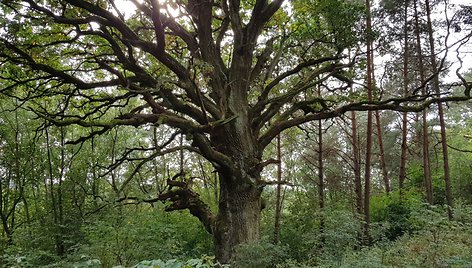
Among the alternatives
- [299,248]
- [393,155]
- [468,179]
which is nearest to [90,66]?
[299,248]

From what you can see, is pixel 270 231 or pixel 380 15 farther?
pixel 270 231

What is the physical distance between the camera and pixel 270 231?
12.2 meters

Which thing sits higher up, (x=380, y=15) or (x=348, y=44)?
(x=380, y=15)

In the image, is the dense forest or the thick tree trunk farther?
the thick tree trunk

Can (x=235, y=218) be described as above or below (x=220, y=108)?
below

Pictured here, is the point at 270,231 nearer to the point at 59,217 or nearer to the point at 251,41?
the point at 251,41

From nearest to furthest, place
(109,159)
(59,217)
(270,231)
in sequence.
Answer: (270,231) < (59,217) < (109,159)

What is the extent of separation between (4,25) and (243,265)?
584 cm

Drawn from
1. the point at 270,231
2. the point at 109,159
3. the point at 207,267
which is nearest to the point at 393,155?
the point at 270,231

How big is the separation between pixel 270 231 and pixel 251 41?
717 cm

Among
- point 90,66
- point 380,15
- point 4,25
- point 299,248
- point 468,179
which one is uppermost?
point 380,15

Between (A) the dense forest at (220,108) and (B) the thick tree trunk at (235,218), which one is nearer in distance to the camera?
(A) the dense forest at (220,108)

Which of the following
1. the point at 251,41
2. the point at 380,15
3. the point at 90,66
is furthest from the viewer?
the point at 380,15

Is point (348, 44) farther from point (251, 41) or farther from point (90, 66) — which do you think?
point (90, 66)
